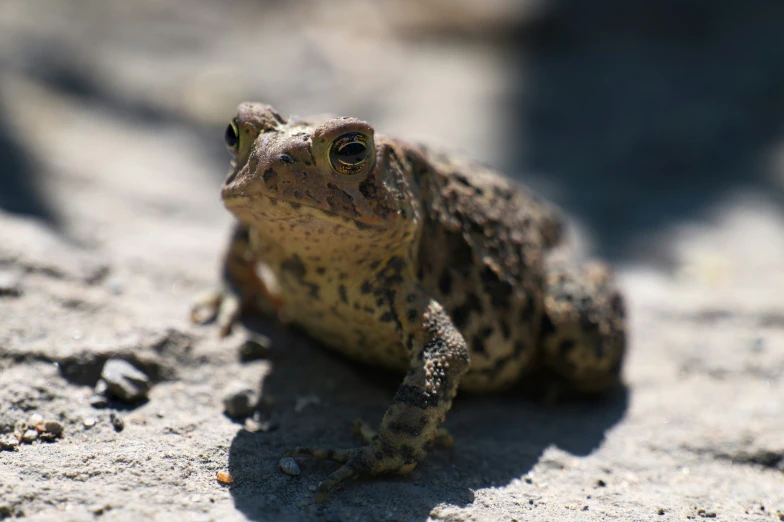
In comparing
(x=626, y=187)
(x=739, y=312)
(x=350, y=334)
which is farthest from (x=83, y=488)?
(x=626, y=187)

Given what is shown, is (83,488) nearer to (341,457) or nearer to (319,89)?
(341,457)

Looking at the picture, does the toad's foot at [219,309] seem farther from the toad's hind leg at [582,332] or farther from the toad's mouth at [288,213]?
A: the toad's hind leg at [582,332]

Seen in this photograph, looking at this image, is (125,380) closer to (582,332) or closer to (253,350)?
Result: (253,350)

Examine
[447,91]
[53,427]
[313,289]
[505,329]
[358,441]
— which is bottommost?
[53,427]

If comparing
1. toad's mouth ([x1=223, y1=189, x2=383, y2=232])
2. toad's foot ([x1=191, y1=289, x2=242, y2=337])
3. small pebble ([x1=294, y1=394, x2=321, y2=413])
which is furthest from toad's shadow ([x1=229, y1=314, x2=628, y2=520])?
toad's mouth ([x1=223, y1=189, x2=383, y2=232])

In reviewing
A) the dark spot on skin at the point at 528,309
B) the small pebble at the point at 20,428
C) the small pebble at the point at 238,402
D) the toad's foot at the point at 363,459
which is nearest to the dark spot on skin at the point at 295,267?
the small pebble at the point at 238,402

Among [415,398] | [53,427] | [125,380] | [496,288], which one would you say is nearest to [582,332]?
[496,288]

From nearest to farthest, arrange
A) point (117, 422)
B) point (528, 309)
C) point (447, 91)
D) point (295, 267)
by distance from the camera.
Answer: point (117, 422)
point (295, 267)
point (528, 309)
point (447, 91)
